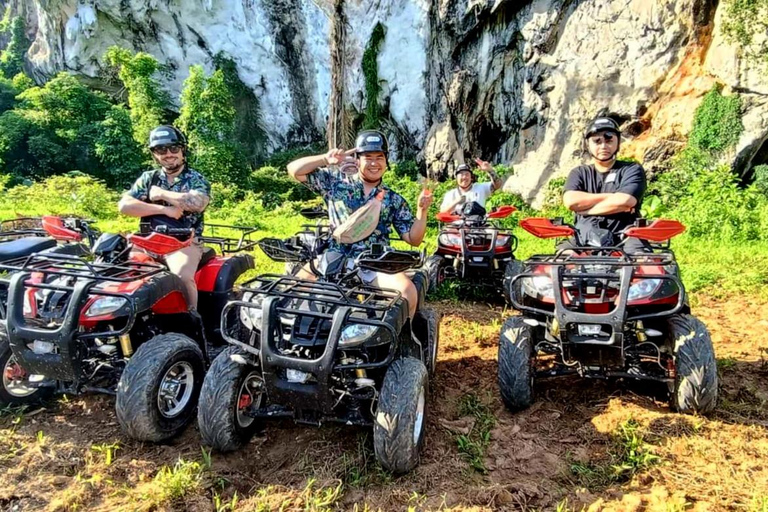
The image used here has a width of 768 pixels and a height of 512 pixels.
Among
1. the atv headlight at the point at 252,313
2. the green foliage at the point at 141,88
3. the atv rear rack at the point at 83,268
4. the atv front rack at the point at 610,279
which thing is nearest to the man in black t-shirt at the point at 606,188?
the atv front rack at the point at 610,279

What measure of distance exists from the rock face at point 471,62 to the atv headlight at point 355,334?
27.2 ft

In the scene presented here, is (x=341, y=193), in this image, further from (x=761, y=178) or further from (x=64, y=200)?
(x=64, y=200)

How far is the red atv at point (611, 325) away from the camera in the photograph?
2.97m

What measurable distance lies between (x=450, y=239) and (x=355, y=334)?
13.1ft

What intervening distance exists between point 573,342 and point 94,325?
285 centimetres

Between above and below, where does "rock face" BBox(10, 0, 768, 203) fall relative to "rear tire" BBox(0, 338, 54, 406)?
above

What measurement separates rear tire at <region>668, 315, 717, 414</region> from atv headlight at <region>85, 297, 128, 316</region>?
3286mm

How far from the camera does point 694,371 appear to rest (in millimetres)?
2975

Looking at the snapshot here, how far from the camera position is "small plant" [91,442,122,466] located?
277 centimetres

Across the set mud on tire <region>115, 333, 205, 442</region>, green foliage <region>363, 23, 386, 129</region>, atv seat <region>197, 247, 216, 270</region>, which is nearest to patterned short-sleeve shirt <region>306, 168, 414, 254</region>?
atv seat <region>197, 247, 216, 270</region>

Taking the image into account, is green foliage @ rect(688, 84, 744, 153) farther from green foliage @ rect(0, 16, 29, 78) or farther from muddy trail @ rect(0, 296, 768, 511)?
green foliage @ rect(0, 16, 29, 78)

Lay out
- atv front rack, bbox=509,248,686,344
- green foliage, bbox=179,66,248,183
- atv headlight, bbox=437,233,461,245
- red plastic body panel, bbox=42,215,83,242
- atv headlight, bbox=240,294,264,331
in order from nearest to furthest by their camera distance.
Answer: atv headlight, bbox=240,294,264,331
atv front rack, bbox=509,248,686,344
red plastic body panel, bbox=42,215,83,242
atv headlight, bbox=437,233,461,245
green foliage, bbox=179,66,248,183

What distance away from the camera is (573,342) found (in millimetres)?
3039

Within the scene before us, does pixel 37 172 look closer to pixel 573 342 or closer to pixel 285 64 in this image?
pixel 285 64
